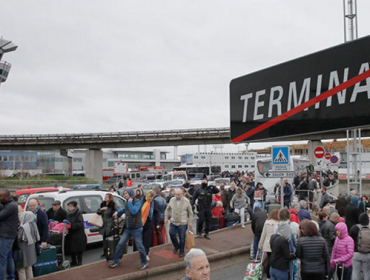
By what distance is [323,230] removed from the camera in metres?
7.11

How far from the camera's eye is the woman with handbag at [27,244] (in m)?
6.32

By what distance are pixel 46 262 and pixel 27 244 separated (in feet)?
2.86

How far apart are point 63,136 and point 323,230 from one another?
1727 inches

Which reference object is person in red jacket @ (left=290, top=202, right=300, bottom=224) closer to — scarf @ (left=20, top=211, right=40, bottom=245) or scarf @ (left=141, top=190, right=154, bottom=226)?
scarf @ (left=141, top=190, right=154, bottom=226)

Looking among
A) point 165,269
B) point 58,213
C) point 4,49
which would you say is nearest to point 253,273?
point 165,269

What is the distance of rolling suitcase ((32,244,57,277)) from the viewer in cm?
693

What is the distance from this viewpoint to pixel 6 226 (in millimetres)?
5832

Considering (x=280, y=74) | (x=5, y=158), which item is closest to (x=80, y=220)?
(x=280, y=74)

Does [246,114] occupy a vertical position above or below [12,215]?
above

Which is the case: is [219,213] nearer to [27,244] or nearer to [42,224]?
[42,224]

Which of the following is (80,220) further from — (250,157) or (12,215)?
(250,157)

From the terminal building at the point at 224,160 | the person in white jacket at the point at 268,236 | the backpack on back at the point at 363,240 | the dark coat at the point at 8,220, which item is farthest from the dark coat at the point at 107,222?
the terminal building at the point at 224,160

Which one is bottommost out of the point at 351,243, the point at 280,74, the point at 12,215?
the point at 351,243

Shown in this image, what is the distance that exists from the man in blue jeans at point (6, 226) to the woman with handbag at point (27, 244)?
360mm
